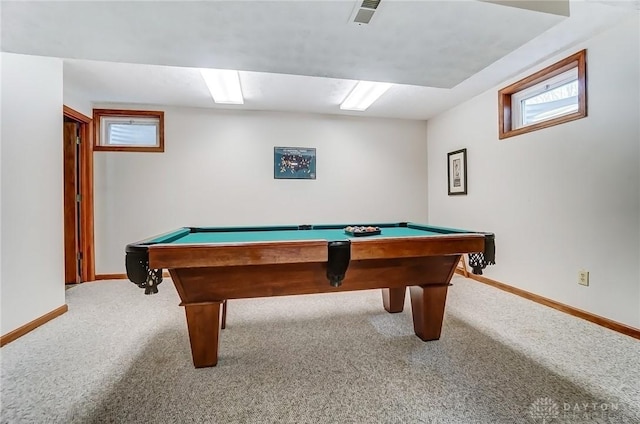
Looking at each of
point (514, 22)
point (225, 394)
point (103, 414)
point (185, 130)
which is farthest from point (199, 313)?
point (185, 130)

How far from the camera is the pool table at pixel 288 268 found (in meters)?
1.43

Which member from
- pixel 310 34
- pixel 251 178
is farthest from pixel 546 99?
pixel 251 178

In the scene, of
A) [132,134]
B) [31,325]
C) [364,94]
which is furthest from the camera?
[132,134]

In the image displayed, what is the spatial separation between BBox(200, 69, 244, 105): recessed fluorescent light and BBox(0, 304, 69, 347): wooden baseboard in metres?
2.51

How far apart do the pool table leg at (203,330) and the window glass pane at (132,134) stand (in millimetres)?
2990

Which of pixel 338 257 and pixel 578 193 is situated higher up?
pixel 578 193

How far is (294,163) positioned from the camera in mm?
4047

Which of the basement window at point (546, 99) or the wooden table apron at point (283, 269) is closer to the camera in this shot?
the wooden table apron at point (283, 269)

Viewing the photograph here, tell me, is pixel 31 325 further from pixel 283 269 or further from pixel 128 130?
pixel 128 130

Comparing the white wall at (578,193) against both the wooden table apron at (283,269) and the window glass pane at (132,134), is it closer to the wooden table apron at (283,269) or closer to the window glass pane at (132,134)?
the wooden table apron at (283,269)

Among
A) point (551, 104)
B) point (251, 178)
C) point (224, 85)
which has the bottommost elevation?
point (251, 178)

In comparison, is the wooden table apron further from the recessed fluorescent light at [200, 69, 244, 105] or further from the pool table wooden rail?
the recessed fluorescent light at [200, 69, 244, 105]

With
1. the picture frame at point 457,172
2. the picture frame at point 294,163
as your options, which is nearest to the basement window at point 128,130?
the picture frame at point 294,163

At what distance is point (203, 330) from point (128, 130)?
10.9ft
